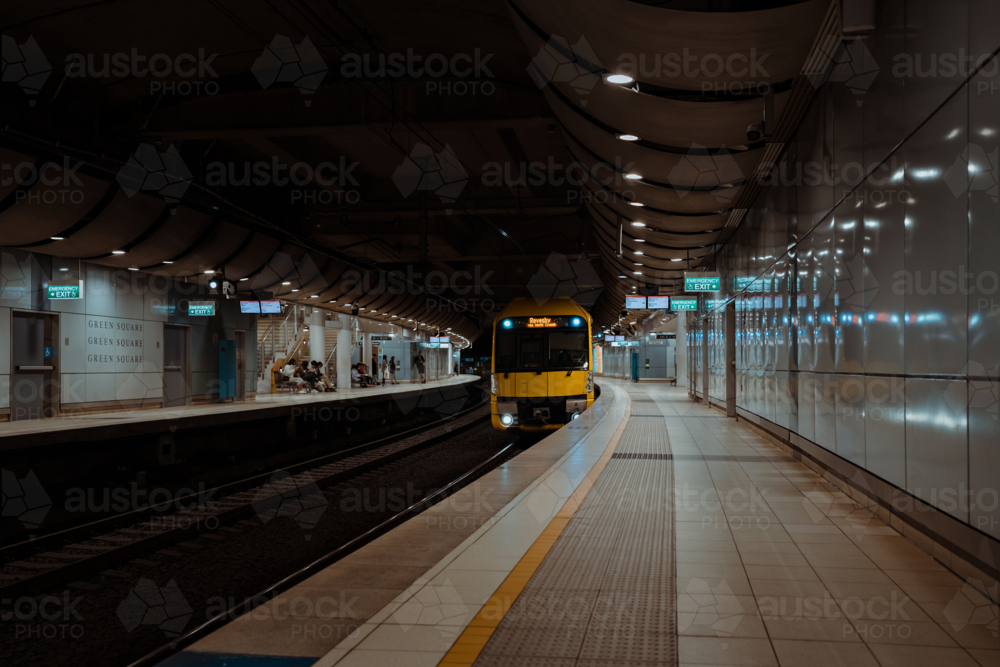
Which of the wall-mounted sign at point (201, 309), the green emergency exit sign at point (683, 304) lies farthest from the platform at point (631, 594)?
the wall-mounted sign at point (201, 309)

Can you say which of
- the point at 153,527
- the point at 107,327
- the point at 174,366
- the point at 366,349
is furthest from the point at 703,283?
the point at 366,349

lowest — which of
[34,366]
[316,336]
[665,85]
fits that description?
[34,366]

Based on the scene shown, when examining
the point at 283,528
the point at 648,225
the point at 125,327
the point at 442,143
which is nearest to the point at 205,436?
the point at 125,327

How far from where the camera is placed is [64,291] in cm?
1379

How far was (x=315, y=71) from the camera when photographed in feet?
37.2

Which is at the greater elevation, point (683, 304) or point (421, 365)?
point (683, 304)

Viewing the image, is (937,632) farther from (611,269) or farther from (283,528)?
(611,269)

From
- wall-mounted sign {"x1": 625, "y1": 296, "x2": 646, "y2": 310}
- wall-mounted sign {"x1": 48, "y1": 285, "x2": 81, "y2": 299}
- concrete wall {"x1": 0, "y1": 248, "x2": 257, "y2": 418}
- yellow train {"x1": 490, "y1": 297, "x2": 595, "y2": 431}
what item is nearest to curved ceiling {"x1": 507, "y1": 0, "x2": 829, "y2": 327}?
yellow train {"x1": 490, "y1": 297, "x2": 595, "y2": 431}

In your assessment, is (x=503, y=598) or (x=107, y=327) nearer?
(x=503, y=598)

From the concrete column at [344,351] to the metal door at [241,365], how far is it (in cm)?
1142

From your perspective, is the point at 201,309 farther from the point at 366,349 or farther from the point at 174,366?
the point at 366,349

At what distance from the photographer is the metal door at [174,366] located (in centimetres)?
1852

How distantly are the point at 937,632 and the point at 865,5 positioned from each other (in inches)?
164

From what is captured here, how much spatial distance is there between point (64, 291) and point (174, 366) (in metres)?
5.37
